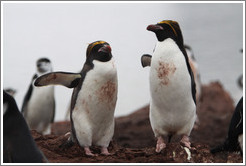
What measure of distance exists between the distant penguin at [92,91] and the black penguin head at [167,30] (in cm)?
29

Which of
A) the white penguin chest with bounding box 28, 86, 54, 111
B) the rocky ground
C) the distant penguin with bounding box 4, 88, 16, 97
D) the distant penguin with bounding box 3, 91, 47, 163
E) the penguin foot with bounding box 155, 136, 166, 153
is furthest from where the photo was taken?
the distant penguin with bounding box 4, 88, 16, 97

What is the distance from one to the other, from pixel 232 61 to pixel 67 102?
126 inches

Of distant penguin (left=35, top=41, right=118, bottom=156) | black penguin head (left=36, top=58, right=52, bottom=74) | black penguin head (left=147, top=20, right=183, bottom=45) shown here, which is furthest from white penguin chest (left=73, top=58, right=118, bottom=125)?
black penguin head (left=36, top=58, right=52, bottom=74)

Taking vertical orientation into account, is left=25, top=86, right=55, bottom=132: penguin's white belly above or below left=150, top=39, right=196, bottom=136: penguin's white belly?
below

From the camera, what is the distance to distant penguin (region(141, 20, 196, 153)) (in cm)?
231

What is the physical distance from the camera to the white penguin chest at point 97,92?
7.57 ft

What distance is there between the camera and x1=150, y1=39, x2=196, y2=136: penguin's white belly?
2305 mm

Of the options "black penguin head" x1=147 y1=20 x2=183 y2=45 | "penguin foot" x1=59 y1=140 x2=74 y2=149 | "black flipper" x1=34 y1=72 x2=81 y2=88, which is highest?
"black penguin head" x1=147 y1=20 x2=183 y2=45

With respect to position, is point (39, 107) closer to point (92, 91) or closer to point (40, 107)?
point (40, 107)

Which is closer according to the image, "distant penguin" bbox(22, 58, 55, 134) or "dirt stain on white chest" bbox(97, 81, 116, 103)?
"dirt stain on white chest" bbox(97, 81, 116, 103)

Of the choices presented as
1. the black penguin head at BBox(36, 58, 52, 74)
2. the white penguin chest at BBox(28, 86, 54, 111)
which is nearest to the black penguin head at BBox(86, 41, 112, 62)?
the white penguin chest at BBox(28, 86, 54, 111)

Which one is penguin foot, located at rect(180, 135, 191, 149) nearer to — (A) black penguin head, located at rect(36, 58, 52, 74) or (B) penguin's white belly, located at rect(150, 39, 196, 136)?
(B) penguin's white belly, located at rect(150, 39, 196, 136)

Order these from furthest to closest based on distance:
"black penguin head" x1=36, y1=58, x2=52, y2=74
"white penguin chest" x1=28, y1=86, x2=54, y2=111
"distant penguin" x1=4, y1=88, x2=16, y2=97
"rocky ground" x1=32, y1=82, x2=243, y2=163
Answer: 1. "distant penguin" x1=4, y1=88, x2=16, y2=97
2. "black penguin head" x1=36, y1=58, x2=52, y2=74
3. "white penguin chest" x1=28, y1=86, x2=54, y2=111
4. "rocky ground" x1=32, y1=82, x2=243, y2=163

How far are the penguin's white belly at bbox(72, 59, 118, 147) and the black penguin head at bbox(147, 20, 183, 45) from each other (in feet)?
1.00
